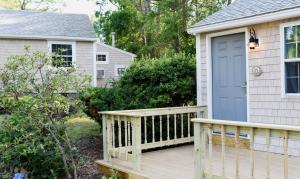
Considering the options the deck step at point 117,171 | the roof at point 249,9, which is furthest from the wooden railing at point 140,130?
the roof at point 249,9

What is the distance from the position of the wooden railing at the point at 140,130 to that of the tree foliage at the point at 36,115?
675mm

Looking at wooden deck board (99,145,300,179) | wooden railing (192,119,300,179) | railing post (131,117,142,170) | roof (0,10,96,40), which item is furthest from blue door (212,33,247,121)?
roof (0,10,96,40)

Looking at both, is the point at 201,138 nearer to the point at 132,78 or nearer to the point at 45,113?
the point at 45,113

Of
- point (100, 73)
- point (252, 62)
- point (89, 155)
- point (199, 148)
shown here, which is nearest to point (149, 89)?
point (89, 155)

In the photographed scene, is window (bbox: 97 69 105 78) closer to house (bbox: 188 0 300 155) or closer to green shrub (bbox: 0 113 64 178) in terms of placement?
house (bbox: 188 0 300 155)

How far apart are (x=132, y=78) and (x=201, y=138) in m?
4.08

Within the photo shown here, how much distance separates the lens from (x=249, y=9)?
6887mm

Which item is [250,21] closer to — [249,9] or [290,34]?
[249,9]

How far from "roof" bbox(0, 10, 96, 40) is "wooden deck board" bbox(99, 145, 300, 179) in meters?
10.4

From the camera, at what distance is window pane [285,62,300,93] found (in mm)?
6078

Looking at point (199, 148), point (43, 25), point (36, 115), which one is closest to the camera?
point (199, 148)

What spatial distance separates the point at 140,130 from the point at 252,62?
2708 millimetres

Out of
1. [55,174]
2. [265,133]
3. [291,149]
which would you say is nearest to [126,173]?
[55,174]

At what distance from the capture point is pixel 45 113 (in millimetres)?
5441
